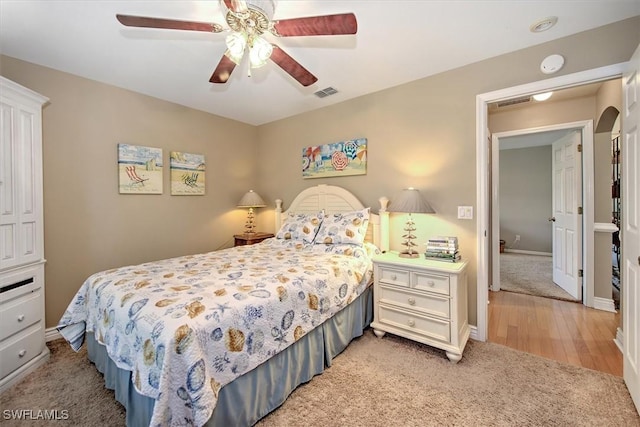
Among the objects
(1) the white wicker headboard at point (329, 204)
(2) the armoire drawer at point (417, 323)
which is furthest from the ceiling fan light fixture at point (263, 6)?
(2) the armoire drawer at point (417, 323)

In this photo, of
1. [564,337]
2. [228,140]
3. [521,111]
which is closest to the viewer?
[564,337]

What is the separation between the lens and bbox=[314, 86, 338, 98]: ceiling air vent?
3053 millimetres

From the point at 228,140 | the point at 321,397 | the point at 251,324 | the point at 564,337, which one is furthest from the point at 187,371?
the point at 228,140

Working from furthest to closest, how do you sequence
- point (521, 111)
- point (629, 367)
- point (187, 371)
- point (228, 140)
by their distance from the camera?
point (228, 140) < point (521, 111) < point (629, 367) < point (187, 371)

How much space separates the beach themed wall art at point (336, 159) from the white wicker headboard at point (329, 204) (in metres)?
0.22

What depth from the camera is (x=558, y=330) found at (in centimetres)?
259

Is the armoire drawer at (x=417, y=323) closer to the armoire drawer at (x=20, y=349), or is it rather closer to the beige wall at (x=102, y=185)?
the beige wall at (x=102, y=185)

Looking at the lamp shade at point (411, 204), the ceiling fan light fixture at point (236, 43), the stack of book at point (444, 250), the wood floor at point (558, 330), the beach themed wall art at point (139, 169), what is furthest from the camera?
the beach themed wall art at point (139, 169)

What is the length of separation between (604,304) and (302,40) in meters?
4.19

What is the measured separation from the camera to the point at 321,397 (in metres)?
1.74

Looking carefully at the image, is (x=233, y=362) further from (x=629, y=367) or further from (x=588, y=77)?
(x=588, y=77)

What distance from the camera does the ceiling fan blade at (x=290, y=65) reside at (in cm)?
174

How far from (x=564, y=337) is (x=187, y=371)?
3131mm

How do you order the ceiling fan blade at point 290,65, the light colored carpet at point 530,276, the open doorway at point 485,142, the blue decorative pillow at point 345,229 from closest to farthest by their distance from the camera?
the ceiling fan blade at point 290,65 → the open doorway at point 485,142 → the blue decorative pillow at point 345,229 → the light colored carpet at point 530,276
